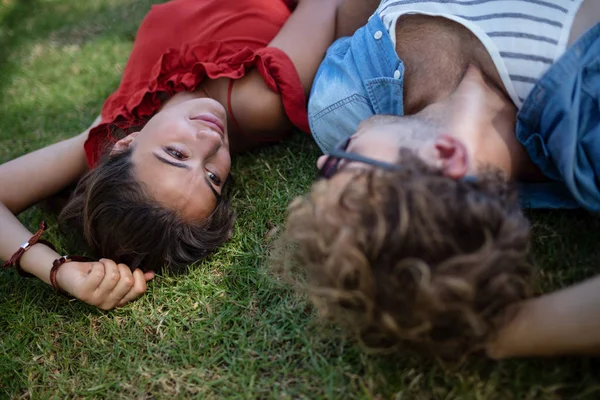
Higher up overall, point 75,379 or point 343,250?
point 343,250

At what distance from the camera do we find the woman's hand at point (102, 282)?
230 centimetres

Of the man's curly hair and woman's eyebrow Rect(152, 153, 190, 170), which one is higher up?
the man's curly hair

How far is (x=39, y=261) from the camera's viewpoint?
8.02ft

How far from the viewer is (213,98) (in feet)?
9.71

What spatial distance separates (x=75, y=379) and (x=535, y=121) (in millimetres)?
2133

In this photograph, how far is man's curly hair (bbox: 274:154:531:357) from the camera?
58.9 inches

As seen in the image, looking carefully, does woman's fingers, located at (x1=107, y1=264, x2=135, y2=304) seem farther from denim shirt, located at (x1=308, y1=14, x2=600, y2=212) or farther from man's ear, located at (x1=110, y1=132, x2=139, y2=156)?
denim shirt, located at (x1=308, y1=14, x2=600, y2=212)

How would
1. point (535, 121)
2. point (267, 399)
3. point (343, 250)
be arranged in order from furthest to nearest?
1. point (535, 121)
2. point (267, 399)
3. point (343, 250)

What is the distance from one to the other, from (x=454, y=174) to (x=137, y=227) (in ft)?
4.75

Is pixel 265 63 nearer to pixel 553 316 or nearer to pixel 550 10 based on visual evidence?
pixel 550 10


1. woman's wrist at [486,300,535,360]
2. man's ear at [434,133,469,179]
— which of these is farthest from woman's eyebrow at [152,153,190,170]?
woman's wrist at [486,300,535,360]

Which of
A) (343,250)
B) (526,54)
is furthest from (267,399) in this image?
(526,54)

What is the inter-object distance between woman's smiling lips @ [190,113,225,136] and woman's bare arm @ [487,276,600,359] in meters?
1.69

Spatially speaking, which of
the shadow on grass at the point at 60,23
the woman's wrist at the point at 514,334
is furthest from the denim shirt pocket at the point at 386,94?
the shadow on grass at the point at 60,23
